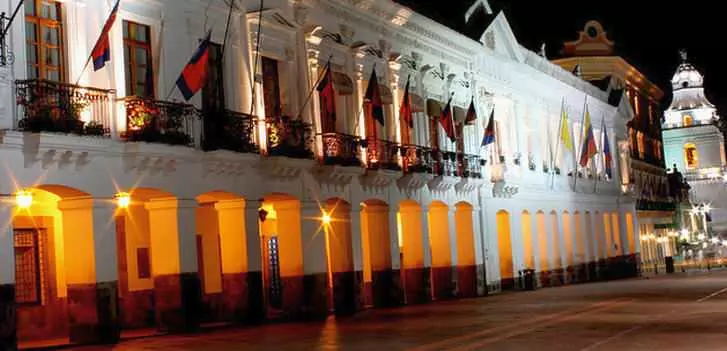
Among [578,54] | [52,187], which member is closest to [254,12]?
[52,187]

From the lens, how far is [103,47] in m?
20.0

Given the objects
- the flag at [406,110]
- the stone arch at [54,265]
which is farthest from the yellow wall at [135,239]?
the flag at [406,110]

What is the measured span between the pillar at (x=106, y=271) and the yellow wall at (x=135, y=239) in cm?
438

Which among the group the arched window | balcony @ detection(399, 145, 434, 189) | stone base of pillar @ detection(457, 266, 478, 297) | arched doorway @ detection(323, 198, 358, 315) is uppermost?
the arched window

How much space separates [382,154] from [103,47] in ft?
43.5

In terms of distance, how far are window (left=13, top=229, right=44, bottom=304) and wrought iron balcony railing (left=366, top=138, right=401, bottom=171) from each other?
1065 centimetres

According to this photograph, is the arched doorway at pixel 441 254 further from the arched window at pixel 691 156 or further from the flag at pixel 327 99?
the arched window at pixel 691 156

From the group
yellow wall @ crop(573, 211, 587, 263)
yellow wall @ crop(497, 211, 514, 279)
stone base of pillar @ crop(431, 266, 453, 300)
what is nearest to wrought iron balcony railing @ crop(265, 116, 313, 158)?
stone base of pillar @ crop(431, 266, 453, 300)

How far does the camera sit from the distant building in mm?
63209

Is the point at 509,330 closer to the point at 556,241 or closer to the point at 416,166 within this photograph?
the point at 416,166

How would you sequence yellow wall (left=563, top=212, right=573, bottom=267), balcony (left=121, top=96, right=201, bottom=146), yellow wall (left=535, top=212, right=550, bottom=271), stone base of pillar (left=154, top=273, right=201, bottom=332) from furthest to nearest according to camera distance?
yellow wall (left=563, top=212, right=573, bottom=267) < yellow wall (left=535, top=212, right=550, bottom=271) < stone base of pillar (left=154, top=273, right=201, bottom=332) < balcony (left=121, top=96, right=201, bottom=146)

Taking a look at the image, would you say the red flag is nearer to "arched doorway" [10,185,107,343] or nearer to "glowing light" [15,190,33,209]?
"arched doorway" [10,185,107,343]

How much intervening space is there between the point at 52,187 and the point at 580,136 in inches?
1461

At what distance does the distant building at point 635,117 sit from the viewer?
6321cm
